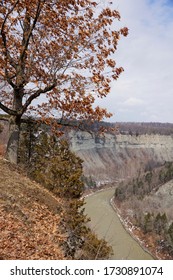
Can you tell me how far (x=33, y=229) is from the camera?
355 inches

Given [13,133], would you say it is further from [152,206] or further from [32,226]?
[152,206]

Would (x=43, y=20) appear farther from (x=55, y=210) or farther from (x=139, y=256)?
(x=139, y=256)

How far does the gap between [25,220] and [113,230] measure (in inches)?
2803

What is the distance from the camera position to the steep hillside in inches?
299

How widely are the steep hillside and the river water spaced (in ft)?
44.5

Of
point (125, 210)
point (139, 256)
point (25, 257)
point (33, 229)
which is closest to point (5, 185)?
point (33, 229)

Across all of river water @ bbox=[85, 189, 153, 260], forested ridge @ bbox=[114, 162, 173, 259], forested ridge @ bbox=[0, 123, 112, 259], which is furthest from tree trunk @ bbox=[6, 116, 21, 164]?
forested ridge @ bbox=[114, 162, 173, 259]

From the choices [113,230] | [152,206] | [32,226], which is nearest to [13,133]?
[32,226]

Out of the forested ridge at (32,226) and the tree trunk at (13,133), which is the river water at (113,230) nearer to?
the tree trunk at (13,133)

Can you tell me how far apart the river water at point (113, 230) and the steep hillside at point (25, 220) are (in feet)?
44.5

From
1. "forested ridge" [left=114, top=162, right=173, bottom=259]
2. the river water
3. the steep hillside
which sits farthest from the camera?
"forested ridge" [left=114, top=162, right=173, bottom=259]

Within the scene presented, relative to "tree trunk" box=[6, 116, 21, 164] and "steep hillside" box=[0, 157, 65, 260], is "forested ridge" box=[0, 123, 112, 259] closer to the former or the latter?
"steep hillside" box=[0, 157, 65, 260]

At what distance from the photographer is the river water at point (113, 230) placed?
5834cm

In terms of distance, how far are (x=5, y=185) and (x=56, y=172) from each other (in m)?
15.0
